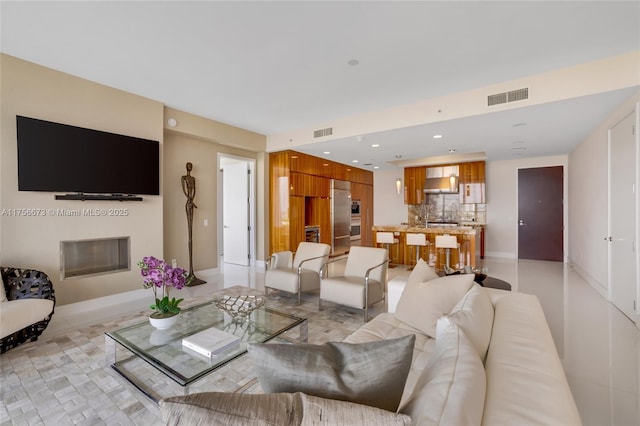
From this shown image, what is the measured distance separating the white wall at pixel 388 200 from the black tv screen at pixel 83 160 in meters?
7.04

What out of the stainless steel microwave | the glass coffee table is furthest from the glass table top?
the stainless steel microwave

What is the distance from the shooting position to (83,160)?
3.73 meters

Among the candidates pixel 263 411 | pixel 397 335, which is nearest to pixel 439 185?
pixel 397 335

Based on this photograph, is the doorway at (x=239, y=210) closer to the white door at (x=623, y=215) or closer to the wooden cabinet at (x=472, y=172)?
the wooden cabinet at (x=472, y=172)

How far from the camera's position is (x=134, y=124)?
4.23 metres

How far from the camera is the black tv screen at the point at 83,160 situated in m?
3.34

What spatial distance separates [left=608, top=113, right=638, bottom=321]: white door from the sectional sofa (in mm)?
3368

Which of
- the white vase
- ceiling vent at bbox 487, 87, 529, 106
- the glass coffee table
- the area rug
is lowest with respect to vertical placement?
the area rug

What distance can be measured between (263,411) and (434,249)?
20.0ft

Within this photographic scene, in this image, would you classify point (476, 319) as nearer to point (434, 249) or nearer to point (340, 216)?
point (434, 249)

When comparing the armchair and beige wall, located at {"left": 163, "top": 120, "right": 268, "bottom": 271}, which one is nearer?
the armchair

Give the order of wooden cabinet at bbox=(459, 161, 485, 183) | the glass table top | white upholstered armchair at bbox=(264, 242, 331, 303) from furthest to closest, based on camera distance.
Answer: wooden cabinet at bbox=(459, 161, 485, 183)
white upholstered armchair at bbox=(264, 242, 331, 303)
the glass table top

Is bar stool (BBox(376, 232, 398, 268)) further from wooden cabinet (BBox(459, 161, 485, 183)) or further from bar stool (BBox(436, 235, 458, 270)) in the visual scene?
wooden cabinet (BBox(459, 161, 485, 183))

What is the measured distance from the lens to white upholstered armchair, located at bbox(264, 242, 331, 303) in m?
3.97
